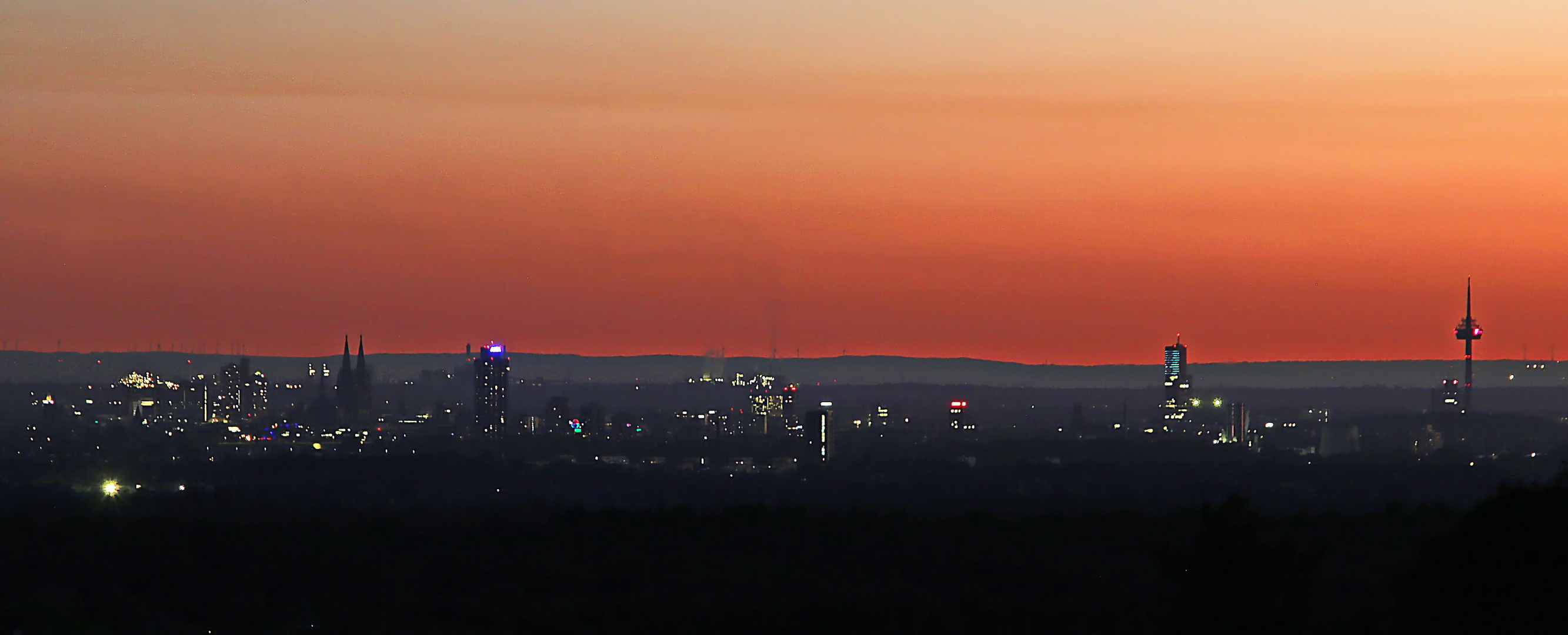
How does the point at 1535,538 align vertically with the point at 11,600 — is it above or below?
above

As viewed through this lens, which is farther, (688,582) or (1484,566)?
(688,582)

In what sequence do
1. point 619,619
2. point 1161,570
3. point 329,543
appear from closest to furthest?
point 1161,570, point 619,619, point 329,543

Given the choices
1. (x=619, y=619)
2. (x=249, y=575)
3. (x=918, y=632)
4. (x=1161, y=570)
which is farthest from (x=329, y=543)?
(x=1161, y=570)

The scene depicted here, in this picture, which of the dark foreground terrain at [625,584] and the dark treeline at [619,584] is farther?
the dark treeline at [619,584]

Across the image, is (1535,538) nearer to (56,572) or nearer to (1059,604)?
(1059,604)

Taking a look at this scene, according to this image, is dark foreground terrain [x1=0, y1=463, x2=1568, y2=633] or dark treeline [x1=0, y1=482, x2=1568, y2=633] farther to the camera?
dark treeline [x1=0, y1=482, x2=1568, y2=633]

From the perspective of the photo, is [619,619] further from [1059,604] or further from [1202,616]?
[1202,616]

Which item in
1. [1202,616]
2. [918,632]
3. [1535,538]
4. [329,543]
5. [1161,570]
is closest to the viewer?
[1535,538]

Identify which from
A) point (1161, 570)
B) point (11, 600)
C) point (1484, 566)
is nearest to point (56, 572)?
point (11, 600)

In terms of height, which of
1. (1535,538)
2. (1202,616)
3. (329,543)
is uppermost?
(1535,538)

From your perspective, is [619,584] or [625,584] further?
[619,584]
